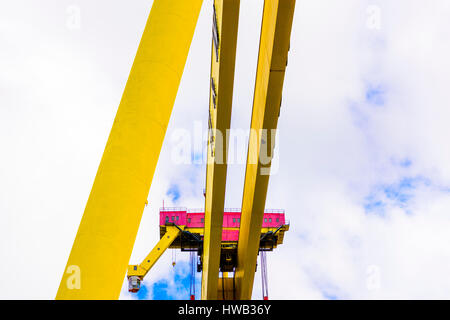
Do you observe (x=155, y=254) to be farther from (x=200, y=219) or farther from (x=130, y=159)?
(x=130, y=159)

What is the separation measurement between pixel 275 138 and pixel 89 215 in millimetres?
6887

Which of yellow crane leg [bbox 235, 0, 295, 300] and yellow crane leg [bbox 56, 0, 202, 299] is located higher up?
yellow crane leg [bbox 235, 0, 295, 300]

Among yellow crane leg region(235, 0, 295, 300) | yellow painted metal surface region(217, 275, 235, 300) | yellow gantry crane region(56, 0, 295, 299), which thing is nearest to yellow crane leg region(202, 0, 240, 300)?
yellow gantry crane region(56, 0, 295, 299)

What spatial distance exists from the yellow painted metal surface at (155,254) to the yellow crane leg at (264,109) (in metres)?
5.76

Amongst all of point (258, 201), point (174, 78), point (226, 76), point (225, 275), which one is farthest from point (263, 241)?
point (174, 78)

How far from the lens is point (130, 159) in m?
5.32

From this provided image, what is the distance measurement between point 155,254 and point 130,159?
16.1 metres

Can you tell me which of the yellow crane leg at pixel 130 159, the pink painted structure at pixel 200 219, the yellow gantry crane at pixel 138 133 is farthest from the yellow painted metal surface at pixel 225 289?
the yellow crane leg at pixel 130 159

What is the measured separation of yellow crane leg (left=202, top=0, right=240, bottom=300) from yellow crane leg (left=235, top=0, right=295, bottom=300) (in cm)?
86

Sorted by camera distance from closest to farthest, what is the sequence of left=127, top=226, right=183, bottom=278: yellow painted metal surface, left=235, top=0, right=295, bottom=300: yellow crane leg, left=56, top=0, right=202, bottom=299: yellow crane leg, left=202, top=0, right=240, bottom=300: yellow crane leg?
1. left=56, top=0, right=202, bottom=299: yellow crane leg
2. left=202, top=0, right=240, bottom=300: yellow crane leg
3. left=235, top=0, right=295, bottom=300: yellow crane leg
4. left=127, top=226, right=183, bottom=278: yellow painted metal surface

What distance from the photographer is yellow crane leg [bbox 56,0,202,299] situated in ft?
15.5

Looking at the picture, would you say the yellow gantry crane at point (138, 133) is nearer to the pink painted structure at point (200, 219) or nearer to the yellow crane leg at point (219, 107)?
the yellow crane leg at point (219, 107)

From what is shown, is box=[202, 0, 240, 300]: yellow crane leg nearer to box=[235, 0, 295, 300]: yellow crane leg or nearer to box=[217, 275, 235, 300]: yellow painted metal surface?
box=[235, 0, 295, 300]: yellow crane leg

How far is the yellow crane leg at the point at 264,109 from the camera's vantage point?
9.40 m
